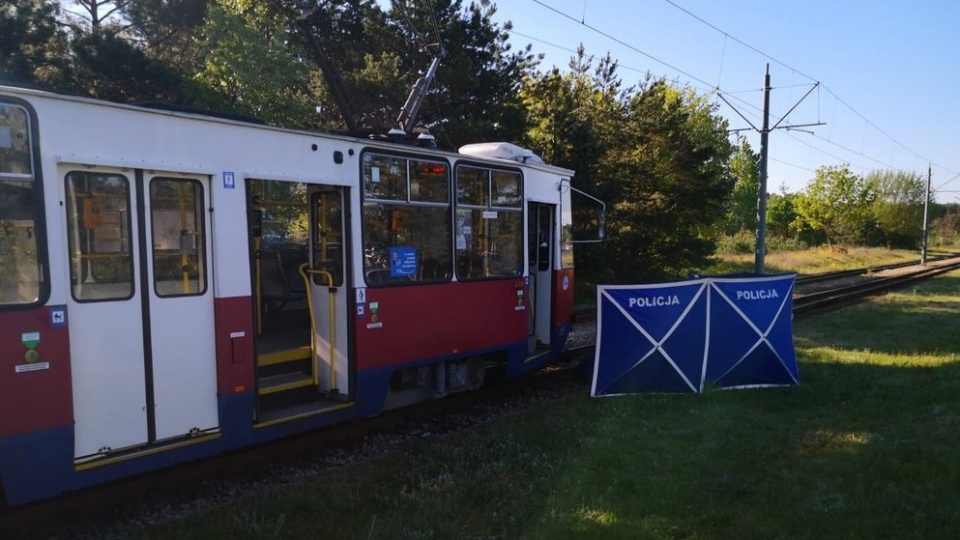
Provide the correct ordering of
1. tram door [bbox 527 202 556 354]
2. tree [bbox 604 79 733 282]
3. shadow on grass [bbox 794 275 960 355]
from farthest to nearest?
1. tree [bbox 604 79 733 282]
2. shadow on grass [bbox 794 275 960 355]
3. tram door [bbox 527 202 556 354]

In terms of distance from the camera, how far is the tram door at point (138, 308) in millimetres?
4720

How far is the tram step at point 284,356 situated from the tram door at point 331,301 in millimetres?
117

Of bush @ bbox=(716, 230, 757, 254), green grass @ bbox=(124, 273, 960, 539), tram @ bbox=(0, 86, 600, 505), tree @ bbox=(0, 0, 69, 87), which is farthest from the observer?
bush @ bbox=(716, 230, 757, 254)

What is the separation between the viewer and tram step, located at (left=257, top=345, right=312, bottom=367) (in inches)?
250

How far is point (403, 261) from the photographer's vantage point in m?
7.08

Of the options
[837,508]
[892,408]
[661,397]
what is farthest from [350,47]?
[837,508]

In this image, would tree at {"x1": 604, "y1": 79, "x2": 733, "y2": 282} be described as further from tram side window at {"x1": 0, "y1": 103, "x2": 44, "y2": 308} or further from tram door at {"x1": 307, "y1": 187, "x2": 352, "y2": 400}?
tram side window at {"x1": 0, "y1": 103, "x2": 44, "y2": 308}

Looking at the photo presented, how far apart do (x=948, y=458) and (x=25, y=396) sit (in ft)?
23.3

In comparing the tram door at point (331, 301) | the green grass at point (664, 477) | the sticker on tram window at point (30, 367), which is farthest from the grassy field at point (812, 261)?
the sticker on tram window at point (30, 367)

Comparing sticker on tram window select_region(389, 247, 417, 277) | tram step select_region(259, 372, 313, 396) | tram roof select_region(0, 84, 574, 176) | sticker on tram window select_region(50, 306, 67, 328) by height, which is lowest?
tram step select_region(259, 372, 313, 396)

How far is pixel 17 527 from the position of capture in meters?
4.71

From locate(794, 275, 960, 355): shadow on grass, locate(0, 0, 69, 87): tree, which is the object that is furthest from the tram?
locate(0, 0, 69, 87): tree

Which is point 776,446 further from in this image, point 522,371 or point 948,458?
point 522,371

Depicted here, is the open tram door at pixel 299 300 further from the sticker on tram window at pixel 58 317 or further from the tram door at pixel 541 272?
the tram door at pixel 541 272
